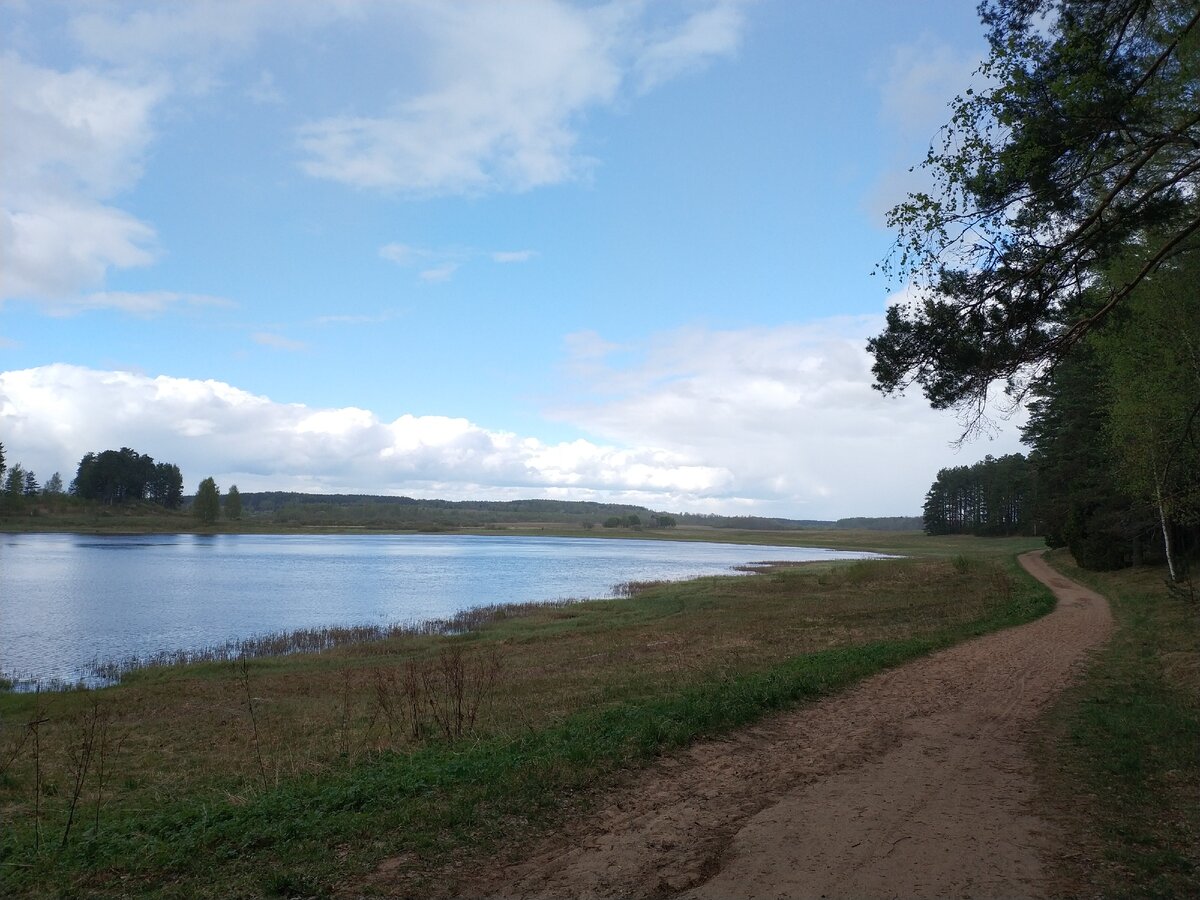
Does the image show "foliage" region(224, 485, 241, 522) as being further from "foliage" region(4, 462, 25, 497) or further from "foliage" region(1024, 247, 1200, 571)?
"foliage" region(1024, 247, 1200, 571)

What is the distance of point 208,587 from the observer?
44938 millimetres

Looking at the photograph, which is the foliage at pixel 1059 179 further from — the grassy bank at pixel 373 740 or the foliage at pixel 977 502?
the foliage at pixel 977 502

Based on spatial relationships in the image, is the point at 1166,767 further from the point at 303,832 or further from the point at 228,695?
the point at 228,695

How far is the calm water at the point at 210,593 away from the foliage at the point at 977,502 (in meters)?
52.5

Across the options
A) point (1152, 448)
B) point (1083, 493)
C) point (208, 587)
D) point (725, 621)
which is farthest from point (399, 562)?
point (1152, 448)

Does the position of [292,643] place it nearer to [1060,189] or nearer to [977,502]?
[1060,189]

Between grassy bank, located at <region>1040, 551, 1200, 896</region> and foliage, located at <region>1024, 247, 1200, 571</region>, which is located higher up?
foliage, located at <region>1024, 247, 1200, 571</region>

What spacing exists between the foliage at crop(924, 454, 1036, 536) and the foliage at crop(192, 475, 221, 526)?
119515mm

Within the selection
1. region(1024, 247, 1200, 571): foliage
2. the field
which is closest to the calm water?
the field

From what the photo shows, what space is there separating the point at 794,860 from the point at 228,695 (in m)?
16.7

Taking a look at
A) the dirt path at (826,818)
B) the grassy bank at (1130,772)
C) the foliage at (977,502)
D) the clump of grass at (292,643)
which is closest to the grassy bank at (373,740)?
the dirt path at (826,818)

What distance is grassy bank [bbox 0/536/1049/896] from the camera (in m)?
5.79

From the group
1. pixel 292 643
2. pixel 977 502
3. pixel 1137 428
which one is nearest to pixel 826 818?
pixel 1137 428

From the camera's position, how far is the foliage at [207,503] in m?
126
